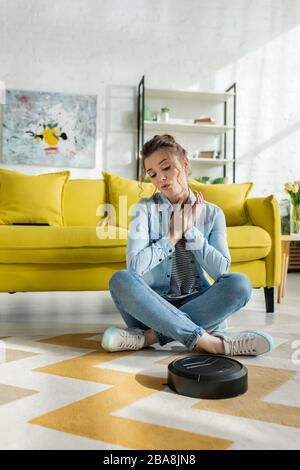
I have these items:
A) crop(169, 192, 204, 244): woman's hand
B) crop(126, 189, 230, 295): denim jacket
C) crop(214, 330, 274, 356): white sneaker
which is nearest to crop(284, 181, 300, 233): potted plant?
crop(126, 189, 230, 295): denim jacket

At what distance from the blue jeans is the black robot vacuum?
235 mm

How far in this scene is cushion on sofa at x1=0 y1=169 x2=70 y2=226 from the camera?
2885mm

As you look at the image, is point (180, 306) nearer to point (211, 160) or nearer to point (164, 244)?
point (164, 244)

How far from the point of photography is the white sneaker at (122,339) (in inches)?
66.1

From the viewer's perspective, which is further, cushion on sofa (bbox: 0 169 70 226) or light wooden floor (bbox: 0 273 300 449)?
cushion on sofa (bbox: 0 169 70 226)

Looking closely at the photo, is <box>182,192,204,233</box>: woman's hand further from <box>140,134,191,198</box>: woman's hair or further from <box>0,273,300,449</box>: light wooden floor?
<box>0,273,300,449</box>: light wooden floor

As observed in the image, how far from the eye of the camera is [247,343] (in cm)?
164

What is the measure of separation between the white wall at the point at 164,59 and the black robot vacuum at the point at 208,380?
3.85 m

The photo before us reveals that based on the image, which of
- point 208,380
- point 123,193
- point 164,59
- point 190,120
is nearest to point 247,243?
point 123,193

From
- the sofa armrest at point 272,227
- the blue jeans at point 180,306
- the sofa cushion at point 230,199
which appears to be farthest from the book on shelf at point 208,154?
the blue jeans at point 180,306

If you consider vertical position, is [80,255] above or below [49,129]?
below

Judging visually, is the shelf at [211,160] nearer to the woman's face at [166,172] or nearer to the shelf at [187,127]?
the shelf at [187,127]

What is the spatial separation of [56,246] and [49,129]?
2.82m

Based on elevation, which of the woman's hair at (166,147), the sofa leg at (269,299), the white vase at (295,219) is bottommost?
the sofa leg at (269,299)
